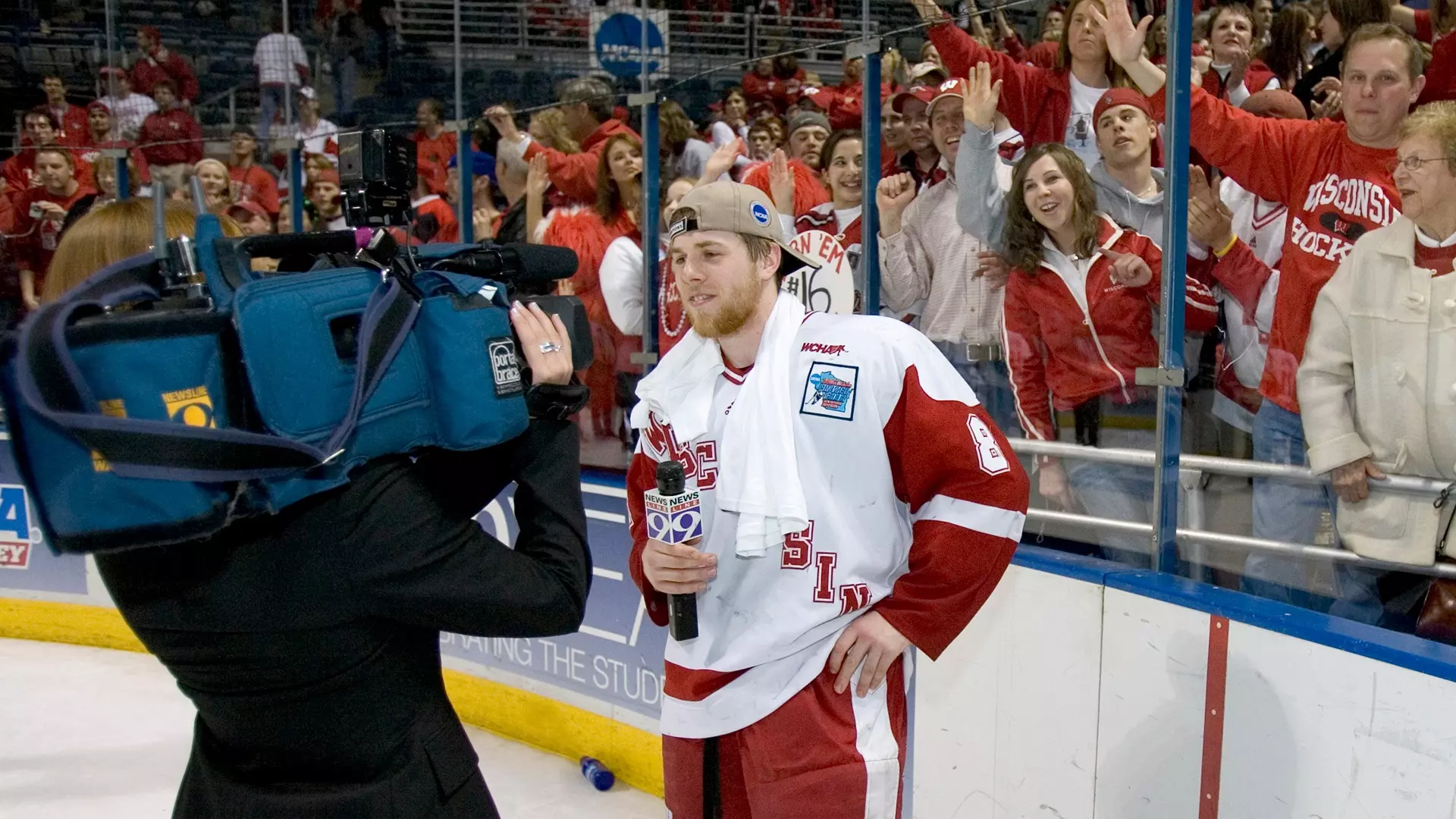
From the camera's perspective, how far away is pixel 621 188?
3.91 meters

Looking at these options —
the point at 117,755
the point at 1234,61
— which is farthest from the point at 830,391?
the point at 117,755

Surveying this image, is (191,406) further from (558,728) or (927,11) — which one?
(558,728)

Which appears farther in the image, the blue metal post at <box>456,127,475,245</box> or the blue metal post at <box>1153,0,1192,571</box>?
the blue metal post at <box>456,127,475,245</box>

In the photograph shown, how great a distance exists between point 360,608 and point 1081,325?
175 centimetres

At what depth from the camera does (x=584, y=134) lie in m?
4.15

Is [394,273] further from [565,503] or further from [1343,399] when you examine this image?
[1343,399]

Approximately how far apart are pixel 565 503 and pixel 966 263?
1.70 m

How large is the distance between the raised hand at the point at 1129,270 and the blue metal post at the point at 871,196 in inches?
26.1

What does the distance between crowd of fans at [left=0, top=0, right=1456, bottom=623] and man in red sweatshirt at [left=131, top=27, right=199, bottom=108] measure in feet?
12.3

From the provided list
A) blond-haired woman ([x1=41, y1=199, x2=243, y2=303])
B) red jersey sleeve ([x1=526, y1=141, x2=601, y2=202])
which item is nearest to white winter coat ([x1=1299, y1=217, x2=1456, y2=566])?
blond-haired woman ([x1=41, y1=199, x2=243, y2=303])

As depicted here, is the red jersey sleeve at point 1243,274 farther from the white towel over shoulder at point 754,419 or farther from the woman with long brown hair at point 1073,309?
the white towel over shoulder at point 754,419

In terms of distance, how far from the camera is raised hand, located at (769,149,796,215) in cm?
336

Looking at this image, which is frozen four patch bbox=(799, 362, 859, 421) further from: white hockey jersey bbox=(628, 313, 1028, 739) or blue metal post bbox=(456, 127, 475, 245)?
blue metal post bbox=(456, 127, 475, 245)

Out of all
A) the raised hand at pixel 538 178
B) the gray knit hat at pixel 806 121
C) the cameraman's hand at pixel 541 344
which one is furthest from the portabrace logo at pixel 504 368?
the raised hand at pixel 538 178
